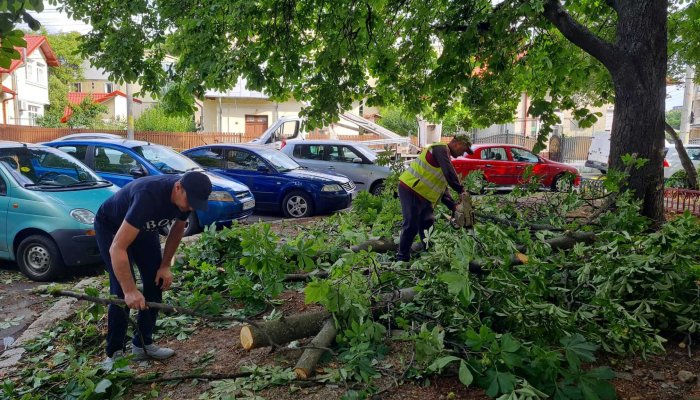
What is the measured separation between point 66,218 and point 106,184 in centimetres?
113

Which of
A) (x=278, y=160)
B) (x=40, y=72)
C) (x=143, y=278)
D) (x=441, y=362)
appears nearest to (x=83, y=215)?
(x=143, y=278)

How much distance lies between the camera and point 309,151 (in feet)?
45.7

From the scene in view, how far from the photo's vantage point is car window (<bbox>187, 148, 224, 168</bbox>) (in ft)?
39.4

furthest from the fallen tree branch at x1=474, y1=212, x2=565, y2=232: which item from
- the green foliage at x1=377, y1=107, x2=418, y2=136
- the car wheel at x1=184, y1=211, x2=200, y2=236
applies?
the green foliage at x1=377, y1=107, x2=418, y2=136

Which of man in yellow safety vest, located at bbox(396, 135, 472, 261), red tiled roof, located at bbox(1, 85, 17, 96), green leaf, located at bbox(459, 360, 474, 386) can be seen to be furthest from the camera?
red tiled roof, located at bbox(1, 85, 17, 96)

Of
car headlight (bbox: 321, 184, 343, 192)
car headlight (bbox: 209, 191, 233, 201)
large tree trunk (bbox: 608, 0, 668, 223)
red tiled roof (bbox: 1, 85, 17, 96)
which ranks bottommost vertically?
car headlight (bbox: 209, 191, 233, 201)

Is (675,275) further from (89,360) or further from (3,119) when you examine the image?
(3,119)

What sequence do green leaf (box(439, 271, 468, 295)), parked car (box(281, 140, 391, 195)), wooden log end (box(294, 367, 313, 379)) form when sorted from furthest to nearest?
parked car (box(281, 140, 391, 195))
wooden log end (box(294, 367, 313, 379))
green leaf (box(439, 271, 468, 295))

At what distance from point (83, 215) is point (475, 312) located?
204 inches

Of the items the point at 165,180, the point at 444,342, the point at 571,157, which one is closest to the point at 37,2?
the point at 165,180

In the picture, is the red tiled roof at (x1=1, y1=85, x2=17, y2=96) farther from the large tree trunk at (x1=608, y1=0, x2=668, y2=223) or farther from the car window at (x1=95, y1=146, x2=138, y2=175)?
the large tree trunk at (x1=608, y1=0, x2=668, y2=223)

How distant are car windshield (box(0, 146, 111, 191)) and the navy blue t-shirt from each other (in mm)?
3683

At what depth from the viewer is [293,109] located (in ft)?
119

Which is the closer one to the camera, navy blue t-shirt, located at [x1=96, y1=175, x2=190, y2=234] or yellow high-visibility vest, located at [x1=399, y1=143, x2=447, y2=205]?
navy blue t-shirt, located at [x1=96, y1=175, x2=190, y2=234]
